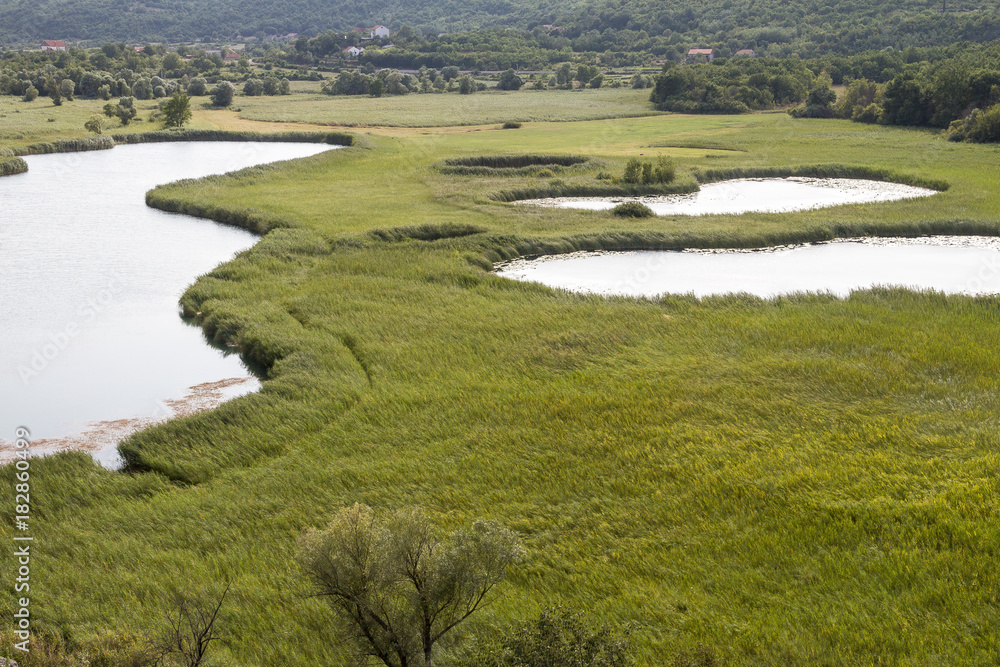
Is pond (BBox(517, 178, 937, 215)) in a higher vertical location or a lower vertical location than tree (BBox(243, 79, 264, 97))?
lower

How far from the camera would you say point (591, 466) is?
13.0 metres

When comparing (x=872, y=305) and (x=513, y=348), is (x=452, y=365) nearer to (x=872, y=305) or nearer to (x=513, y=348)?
(x=513, y=348)

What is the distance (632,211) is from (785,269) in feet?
27.3

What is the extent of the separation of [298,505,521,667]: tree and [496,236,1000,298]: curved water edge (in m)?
15.1

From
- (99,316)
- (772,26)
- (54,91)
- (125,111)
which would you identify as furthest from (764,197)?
(772,26)

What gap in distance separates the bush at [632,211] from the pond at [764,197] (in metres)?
1.32

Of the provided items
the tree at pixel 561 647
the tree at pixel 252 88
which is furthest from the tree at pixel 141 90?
the tree at pixel 561 647

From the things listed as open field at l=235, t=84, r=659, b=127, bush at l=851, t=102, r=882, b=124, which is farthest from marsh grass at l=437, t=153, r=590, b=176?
bush at l=851, t=102, r=882, b=124

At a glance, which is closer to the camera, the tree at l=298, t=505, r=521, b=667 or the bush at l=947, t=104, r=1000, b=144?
the tree at l=298, t=505, r=521, b=667

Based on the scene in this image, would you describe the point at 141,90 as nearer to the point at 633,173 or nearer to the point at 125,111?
the point at 125,111

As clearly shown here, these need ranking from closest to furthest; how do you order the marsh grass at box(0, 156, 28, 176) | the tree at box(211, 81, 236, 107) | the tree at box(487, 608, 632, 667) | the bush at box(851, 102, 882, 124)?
1. the tree at box(487, 608, 632, 667)
2. the marsh grass at box(0, 156, 28, 176)
3. the bush at box(851, 102, 882, 124)
4. the tree at box(211, 81, 236, 107)

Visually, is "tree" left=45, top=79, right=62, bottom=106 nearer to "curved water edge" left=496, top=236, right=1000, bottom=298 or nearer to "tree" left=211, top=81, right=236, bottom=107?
"tree" left=211, top=81, right=236, bottom=107

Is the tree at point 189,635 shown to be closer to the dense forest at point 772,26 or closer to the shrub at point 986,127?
the shrub at point 986,127

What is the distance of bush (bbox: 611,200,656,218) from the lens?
32500 millimetres
